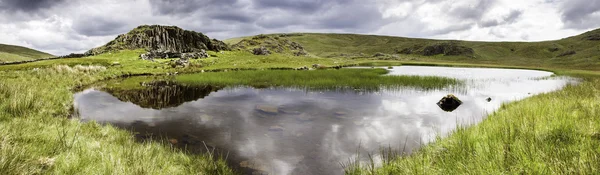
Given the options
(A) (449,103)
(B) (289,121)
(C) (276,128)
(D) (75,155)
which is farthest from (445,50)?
(D) (75,155)

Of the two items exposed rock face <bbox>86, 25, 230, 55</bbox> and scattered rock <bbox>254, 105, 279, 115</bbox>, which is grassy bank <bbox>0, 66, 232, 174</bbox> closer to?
scattered rock <bbox>254, 105, 279, 115</bbox>

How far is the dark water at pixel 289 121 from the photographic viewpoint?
8514 millimetres

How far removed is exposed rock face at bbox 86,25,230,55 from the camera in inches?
3187

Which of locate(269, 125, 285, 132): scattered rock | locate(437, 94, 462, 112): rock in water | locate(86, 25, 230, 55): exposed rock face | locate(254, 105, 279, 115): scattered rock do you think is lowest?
locate(269, 125, 285, 132): scattered rock

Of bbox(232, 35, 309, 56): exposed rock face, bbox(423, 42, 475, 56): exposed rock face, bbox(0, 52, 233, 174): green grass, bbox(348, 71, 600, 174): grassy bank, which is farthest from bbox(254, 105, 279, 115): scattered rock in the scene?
bbox(423, 42, 475, 56): exposed rock face

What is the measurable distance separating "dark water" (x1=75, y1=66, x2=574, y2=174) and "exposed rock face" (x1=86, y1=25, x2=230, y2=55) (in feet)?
222

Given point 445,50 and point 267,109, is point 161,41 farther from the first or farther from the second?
point 445,50

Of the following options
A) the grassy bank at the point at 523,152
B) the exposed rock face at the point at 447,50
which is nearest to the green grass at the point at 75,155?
the grassy bank at the point at 523,152

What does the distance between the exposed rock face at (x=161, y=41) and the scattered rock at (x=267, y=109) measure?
70309 millimetres

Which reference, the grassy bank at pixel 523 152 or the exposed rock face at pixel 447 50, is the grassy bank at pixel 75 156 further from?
the exposed rock face at pixel 447 50

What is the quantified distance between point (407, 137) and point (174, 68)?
145ft

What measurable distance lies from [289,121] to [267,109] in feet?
9.81

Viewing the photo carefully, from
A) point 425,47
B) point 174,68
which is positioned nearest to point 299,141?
point 174,68

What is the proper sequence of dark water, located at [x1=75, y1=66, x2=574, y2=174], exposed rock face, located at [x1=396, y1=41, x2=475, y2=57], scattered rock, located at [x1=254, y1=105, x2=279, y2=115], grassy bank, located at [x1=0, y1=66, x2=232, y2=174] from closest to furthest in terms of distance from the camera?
1. grassy bank, located at [x1=0, y1=66, x2=232, y2=174]
2. dark water, located at [x1=75, y1=66, x2=574, y2=174]
3. scattered rock, located at [x1=254, y1=105, x2=279, y2=115]
4. exposed rock face, located at [x1=396, y1=41, x2=475, y2=57]
